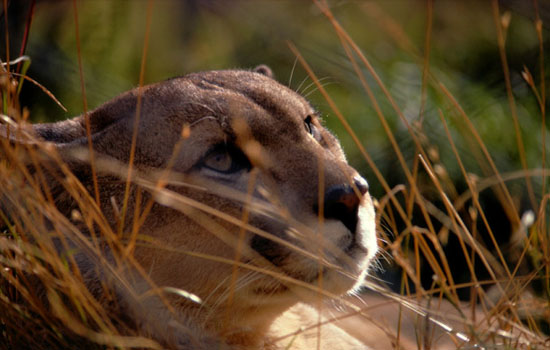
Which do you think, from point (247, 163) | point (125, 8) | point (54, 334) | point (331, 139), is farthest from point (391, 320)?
point (125, 8)

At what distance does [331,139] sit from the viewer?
2.98m

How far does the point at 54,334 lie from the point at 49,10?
3.73 meters

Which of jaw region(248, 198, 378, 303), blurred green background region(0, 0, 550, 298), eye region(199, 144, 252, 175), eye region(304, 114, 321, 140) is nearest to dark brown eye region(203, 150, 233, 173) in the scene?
eye region(199, 144, 252, 175)

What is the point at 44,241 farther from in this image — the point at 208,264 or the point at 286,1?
the point at 286,1

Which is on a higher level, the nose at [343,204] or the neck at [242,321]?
the nose at [343,204]

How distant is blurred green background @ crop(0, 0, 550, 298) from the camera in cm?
477

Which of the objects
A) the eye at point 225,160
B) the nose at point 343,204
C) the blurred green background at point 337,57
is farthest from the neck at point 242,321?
the blurred green background at point 337,57

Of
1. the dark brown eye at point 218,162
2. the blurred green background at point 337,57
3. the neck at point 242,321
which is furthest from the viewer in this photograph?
the blurred green background at point 337,57

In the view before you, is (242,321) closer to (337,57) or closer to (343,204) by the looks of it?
(343,204)

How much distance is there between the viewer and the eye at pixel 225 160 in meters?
2.41

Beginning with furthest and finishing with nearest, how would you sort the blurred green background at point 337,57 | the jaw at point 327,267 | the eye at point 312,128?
the blurred green background at point 337,57, the eye at point 312,128, the jaw at point 327,267

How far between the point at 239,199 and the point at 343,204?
0.34 meters

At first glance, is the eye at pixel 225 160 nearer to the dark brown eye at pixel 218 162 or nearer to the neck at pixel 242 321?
the dark brown eye at pixel 218 162

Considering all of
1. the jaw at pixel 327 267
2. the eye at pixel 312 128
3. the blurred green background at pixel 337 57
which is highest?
the eye at pixel 312 128
